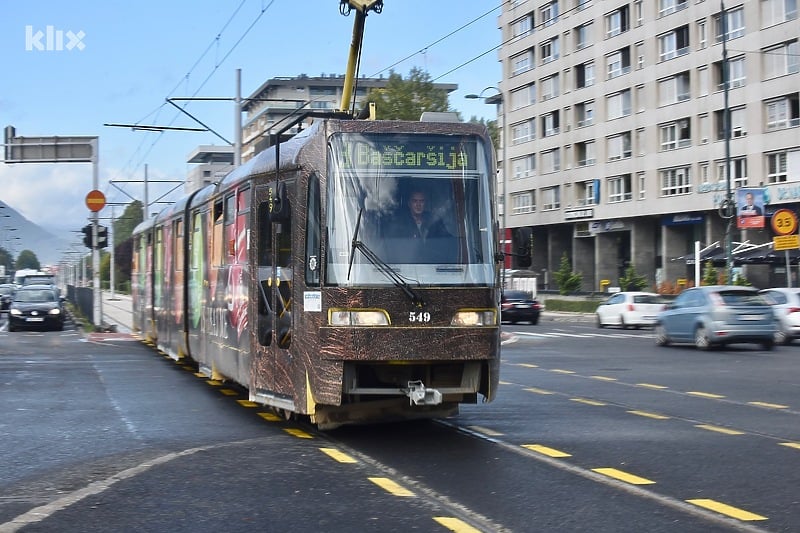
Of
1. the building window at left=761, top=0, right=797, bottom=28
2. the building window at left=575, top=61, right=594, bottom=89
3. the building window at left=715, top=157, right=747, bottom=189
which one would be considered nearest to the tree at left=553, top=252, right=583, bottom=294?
the building window at left=715, top=157, right=747, bottom=189

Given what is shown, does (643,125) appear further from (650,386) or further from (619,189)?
(650,386)

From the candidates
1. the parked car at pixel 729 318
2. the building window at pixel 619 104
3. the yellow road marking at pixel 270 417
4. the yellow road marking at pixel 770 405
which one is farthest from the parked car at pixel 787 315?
the building window at pixel 619 104

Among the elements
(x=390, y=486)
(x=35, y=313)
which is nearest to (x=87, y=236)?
(x=35, y=313)

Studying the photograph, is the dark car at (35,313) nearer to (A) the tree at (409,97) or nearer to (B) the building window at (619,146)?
(B) the building window at (619,146)

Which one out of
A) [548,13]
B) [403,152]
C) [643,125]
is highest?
[548,13]

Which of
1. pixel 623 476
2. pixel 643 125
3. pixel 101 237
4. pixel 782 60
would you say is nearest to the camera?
pixel 623 476

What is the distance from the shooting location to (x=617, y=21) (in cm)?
6962

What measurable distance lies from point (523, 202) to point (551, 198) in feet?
14.9

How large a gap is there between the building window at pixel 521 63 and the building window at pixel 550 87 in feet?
8.80

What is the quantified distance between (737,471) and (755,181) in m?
50.1

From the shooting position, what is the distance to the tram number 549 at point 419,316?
10.4m

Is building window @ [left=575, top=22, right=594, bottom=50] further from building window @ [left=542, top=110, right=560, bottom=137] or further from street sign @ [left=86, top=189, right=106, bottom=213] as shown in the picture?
street sign @ [left=86, top=189, right=106, bottom=213]

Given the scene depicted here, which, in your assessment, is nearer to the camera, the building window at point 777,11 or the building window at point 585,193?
the building window at point 777,11

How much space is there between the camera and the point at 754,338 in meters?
26.9
